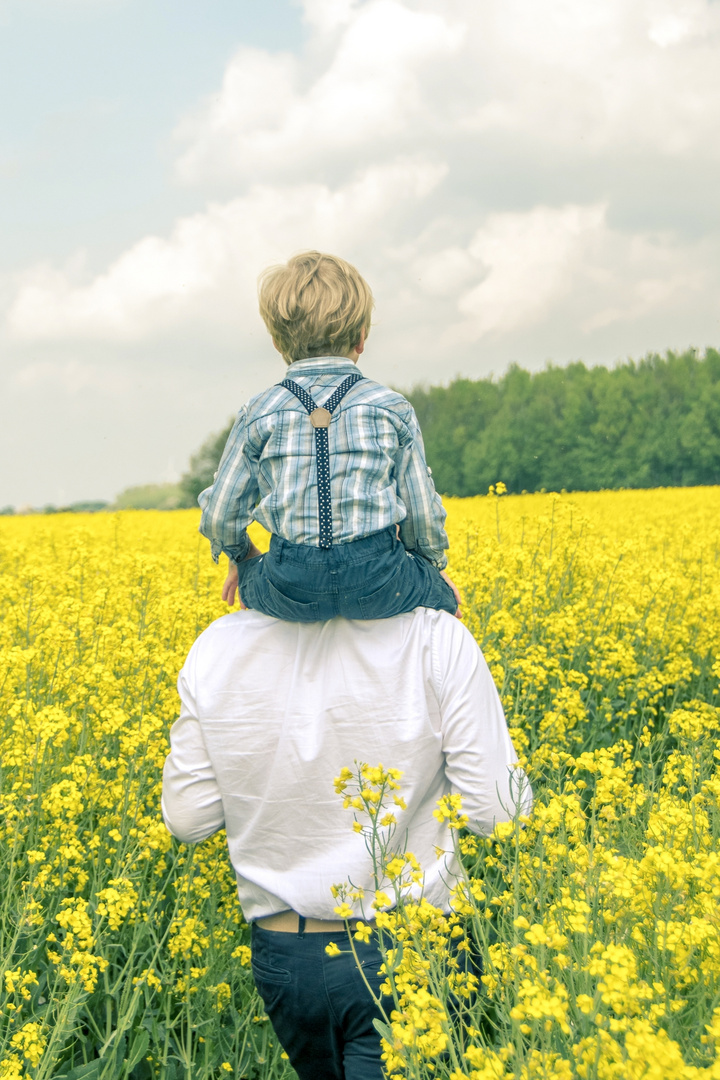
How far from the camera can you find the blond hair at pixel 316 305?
171cm

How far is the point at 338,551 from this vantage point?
1.62 metres

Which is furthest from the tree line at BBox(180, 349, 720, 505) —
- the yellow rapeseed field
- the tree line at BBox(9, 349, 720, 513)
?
the yellow rapeseed field

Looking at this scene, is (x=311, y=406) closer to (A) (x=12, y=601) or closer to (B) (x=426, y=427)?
(A) (x=12, y=601)

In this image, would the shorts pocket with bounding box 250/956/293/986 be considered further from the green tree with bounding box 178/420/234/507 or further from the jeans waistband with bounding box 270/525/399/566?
the green tree with bounding box 178/420/234/507

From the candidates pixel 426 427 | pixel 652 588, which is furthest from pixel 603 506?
pixel 426 427

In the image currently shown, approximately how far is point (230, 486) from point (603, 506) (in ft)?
49.9

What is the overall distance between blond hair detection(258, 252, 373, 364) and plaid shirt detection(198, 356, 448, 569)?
0.04 metres

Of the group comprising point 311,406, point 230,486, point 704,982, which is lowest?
point 704,982

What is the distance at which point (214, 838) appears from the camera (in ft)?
8.89

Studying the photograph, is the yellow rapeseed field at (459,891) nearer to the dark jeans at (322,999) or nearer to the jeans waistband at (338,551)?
the dark jeans at (322,999)

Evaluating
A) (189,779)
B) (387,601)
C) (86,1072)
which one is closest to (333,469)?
(387,601)

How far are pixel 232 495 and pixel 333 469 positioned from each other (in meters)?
0.30

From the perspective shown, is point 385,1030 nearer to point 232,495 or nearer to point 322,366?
point 232,495

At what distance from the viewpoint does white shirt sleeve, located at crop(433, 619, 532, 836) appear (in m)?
1.71
